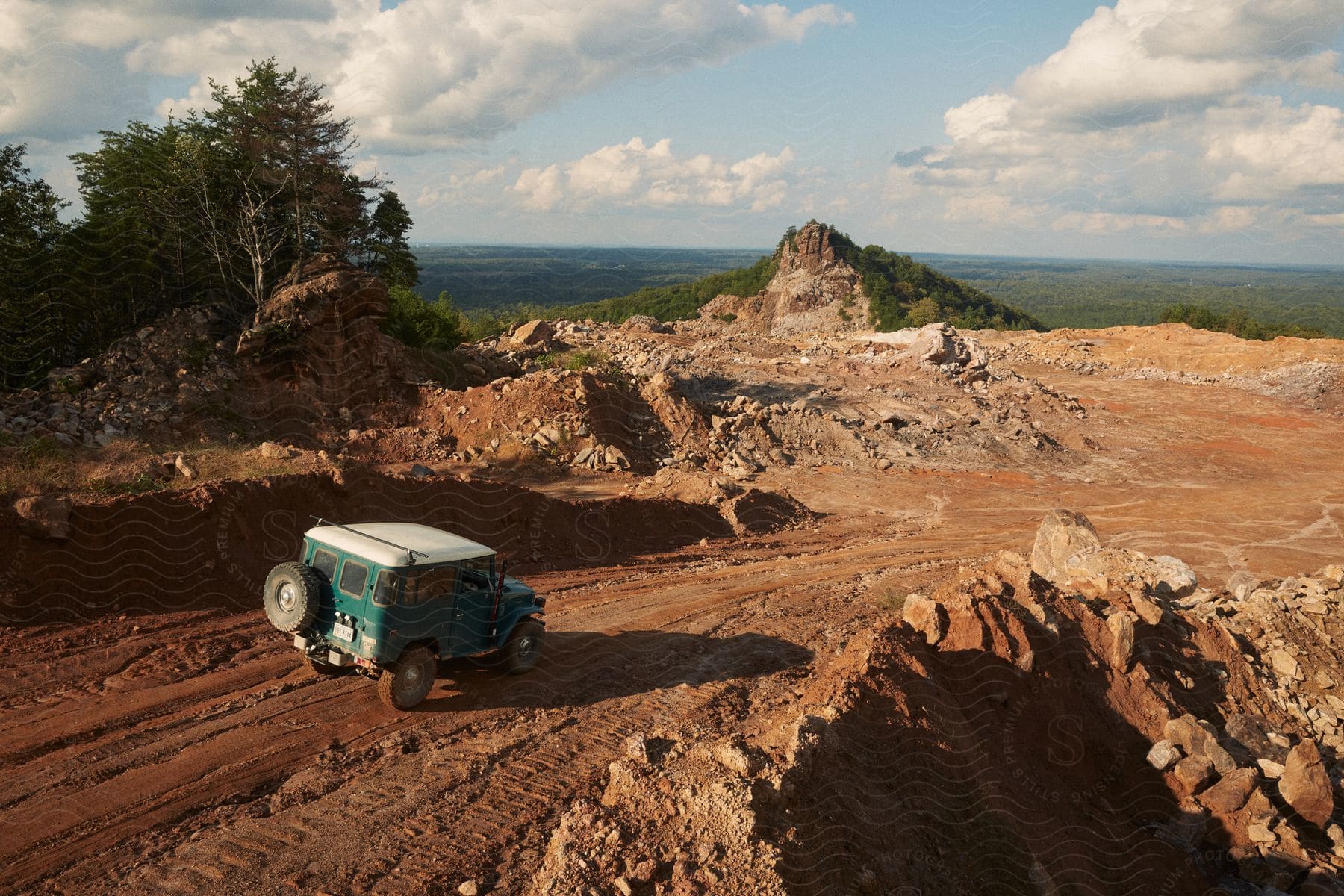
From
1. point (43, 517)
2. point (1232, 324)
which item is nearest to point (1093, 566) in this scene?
point (43, 517)

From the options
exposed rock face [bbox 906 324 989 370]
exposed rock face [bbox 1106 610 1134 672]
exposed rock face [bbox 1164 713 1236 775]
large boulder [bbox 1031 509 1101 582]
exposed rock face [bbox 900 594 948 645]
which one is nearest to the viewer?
exposed rock face [bbox 1164 713 1236 775]

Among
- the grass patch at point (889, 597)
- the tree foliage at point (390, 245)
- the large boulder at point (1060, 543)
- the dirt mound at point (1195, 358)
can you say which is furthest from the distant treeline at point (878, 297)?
the grass patch at point (889, 597)

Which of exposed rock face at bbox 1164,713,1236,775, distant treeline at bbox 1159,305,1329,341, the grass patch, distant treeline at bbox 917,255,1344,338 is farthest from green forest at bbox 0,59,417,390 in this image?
distant treeline at bbox 917,255,1344,338

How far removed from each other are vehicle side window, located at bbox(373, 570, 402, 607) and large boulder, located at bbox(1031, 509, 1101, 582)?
12.4 metres

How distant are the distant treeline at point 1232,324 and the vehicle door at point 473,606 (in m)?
81.1

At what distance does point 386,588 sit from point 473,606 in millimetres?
1306

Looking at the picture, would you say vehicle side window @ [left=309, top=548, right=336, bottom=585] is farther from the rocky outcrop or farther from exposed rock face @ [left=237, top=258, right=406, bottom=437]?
the rocky outcrop

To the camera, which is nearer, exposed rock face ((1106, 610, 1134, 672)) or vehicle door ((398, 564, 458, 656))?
vehicle door ((398, 564, 458, 656))

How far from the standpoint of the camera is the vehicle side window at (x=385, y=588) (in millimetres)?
7816

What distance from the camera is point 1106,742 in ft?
30.3

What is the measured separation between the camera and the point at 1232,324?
76.6 meters

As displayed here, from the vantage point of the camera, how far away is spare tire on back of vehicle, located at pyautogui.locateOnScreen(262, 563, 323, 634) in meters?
7.92

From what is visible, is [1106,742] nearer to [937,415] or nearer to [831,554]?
[831,554]

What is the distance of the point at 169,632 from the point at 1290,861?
43.8ft
